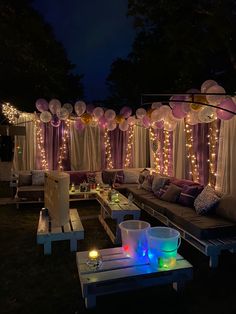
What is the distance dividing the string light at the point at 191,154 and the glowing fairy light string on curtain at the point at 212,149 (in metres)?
0.43

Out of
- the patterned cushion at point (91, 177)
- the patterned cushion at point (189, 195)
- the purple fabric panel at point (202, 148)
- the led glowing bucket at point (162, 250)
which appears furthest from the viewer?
the patterned cushion at point (91, 177)

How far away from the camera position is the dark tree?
286 inches

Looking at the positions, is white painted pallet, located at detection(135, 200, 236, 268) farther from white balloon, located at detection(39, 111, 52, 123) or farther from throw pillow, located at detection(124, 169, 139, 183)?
white balloon, located at detection(39, 111, 52, 123)

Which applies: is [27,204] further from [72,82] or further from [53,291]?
[72,82]

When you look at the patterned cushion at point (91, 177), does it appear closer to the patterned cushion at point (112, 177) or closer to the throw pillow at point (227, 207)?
the patterned cushion at point (112, 177)

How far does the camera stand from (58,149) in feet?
25.1

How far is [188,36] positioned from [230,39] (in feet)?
4.05

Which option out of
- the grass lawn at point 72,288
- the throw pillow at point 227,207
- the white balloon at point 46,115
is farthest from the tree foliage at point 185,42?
the grass lawn at point 72,288

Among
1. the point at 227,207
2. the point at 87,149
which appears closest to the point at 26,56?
the point at 87,149

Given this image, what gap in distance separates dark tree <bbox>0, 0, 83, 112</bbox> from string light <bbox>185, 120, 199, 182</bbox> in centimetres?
540

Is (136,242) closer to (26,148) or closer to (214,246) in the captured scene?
(214,246)

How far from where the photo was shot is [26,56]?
782 centimetres

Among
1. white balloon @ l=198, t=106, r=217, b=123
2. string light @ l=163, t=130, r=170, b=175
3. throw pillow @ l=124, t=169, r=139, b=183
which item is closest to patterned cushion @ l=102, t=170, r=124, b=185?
throw pillow @ l=124, t=169, r=139, b=183

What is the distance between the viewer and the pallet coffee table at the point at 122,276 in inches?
90.0
